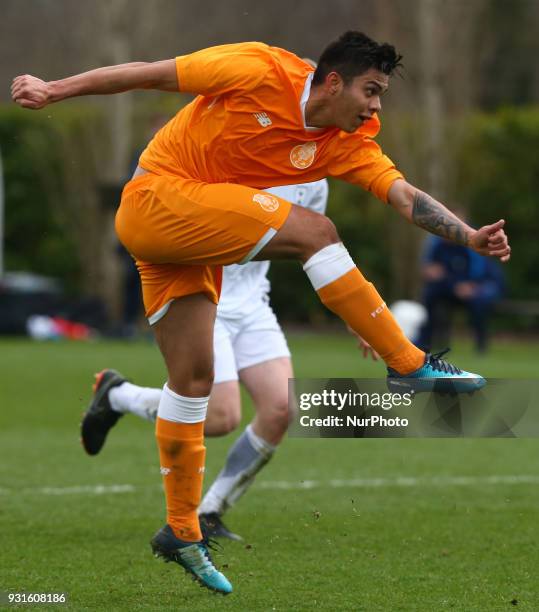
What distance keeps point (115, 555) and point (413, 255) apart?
58.3 feet

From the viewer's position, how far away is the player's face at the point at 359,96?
5109 mm

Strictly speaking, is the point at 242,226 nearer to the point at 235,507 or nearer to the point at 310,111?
the point at 310,111

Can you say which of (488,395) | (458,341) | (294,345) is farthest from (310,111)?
(458,341)

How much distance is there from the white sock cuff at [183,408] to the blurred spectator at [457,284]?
447 inches

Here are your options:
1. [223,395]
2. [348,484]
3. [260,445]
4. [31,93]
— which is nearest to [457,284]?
[348,484]

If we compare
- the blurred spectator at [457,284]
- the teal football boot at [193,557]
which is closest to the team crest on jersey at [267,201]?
the teal football boot at [193,557]

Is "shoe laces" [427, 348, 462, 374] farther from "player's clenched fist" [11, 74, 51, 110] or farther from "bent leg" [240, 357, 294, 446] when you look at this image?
"player's clenched fist" [11, 74, 51, 110]

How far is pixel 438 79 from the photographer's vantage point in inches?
973

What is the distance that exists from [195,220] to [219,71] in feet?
1.92

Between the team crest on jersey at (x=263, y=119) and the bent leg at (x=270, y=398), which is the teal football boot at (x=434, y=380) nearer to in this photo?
the team crest on jersey at (x=263, y=119)

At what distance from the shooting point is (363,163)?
546 cm

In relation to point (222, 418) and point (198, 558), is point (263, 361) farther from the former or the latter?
point (198, 558)

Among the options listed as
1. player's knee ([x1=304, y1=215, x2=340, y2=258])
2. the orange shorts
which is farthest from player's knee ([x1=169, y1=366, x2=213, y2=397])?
player's knee ([x1=304, y1=215, x2=340, y2=258])

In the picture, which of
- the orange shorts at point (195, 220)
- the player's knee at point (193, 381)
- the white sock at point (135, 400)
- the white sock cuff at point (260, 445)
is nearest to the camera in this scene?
the orange shorts at point (195, 220)
